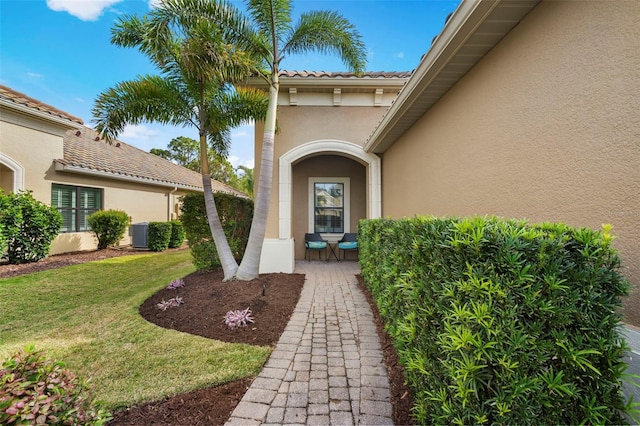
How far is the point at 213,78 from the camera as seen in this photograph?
4926 mm

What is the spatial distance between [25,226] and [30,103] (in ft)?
14.0

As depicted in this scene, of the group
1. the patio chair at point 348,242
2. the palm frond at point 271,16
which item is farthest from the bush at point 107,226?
the palm frond at point 271,16

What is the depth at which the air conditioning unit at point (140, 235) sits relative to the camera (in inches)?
463

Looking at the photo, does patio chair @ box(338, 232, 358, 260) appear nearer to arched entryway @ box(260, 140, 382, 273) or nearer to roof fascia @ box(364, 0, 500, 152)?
arched entryway @ box(260, 140, 382, 273)

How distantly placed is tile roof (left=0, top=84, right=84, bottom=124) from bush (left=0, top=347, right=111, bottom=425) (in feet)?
36.4

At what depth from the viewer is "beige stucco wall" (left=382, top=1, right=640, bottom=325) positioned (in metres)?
1.71

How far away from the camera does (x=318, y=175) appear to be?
9.59 metres

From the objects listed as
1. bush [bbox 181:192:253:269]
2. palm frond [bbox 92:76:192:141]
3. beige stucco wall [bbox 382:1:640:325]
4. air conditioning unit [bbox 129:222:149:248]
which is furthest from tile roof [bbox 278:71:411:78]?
air conditioning unit [bbox 129:222:149:248]

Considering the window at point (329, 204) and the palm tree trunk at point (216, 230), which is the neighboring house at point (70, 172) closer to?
the palm tree trunk at point (216, 230)

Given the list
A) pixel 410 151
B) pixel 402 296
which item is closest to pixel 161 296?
pixel 402 296

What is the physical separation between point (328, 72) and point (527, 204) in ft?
21.4

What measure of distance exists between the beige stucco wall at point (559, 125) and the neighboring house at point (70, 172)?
10777 millimetres

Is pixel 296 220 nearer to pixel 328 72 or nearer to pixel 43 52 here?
pixel 328 72

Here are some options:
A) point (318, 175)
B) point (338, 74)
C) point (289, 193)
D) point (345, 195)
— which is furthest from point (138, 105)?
point (345, 195)
